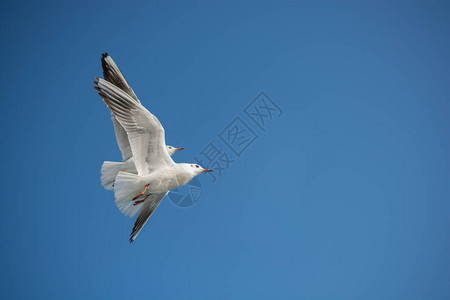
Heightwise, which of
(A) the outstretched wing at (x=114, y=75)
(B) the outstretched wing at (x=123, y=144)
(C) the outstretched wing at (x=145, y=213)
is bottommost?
(C) the outstretched wing at (x=145, y=213)

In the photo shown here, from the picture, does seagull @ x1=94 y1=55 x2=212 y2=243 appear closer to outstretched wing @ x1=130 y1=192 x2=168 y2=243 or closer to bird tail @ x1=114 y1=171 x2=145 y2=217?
bird tail @ x1=114 y1=171 x2=145 y2=217

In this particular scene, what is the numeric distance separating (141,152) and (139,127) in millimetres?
313

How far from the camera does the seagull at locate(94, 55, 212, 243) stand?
429cm

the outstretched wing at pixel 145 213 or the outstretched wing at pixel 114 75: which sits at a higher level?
the outstretched wing at pixel 114 75

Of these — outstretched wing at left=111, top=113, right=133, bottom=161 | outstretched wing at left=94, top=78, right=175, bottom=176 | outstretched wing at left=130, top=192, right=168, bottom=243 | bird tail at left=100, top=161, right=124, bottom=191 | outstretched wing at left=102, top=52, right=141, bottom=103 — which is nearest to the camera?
outstretched wing at left=94, top=78, right=175, bottom=176

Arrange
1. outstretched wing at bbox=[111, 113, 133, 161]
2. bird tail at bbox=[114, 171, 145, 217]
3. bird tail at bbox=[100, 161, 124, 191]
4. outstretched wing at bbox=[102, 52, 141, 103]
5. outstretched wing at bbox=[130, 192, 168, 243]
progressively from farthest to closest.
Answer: outstretched wing at bbox=[111, 113, 133, 161]
bird tail at bbox=[100, 161, 124, 191]
outstretched wing at bbox=[130, 192, 168, 243]
outstretched wing at bbox=[102, 52, 141, 103]
bird tail at bbox=[114, 171, 145, 217]

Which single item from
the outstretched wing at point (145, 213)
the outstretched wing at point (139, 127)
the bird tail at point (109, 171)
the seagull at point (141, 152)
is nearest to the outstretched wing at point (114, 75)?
the seagull at point (141, 152)

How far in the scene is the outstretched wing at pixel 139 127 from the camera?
425 cm

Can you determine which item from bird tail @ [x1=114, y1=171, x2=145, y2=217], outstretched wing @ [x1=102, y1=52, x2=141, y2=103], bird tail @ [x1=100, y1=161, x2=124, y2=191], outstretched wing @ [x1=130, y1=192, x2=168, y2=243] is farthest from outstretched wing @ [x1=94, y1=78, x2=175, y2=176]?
bird tail @ [x1=100, y1=161, x2=124, y2=191]

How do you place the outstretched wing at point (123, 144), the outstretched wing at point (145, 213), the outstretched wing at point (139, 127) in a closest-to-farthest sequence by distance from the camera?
the outstretched wing at point (139, 127)
the outstretched wing at point (145, 213)
the outstretched wing at point (123, 144)

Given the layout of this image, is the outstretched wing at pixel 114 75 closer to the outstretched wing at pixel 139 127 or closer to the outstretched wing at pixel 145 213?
the outstretched wing at pixel 139 127

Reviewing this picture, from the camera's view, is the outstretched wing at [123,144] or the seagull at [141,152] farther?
the outstretched wing at [123,144]

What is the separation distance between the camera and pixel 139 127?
4.40m

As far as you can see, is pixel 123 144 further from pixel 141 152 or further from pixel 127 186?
pixel 127 186
